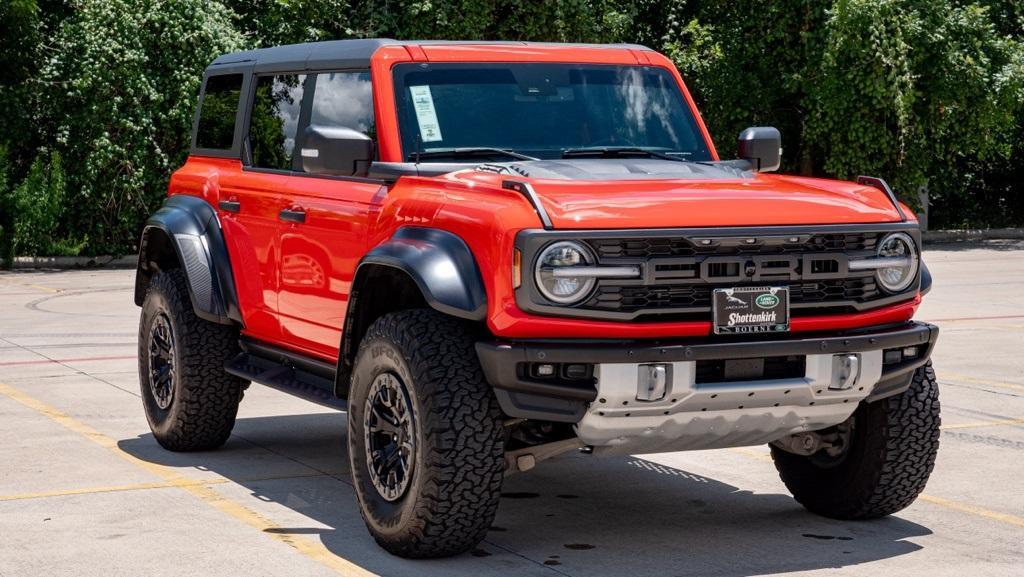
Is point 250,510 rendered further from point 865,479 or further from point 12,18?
point 12,18

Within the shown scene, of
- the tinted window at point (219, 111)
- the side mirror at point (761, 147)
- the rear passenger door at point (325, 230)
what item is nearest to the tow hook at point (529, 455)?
the rear passenger door at point (325, 230)

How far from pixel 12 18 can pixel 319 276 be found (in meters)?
19.4

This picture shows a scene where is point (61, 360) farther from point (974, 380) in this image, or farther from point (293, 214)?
point (974, 380)

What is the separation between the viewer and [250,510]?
22.9 feet

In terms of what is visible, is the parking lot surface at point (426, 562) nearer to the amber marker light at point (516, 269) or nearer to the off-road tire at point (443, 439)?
the off-road tire at point (443, 439)

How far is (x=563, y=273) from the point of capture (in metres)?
5.51

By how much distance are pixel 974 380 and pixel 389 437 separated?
20.6ft

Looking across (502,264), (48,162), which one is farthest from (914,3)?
(502,264)

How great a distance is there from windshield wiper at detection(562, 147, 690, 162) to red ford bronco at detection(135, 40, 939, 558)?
0.04 feet

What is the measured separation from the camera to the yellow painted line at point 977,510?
6742 mm

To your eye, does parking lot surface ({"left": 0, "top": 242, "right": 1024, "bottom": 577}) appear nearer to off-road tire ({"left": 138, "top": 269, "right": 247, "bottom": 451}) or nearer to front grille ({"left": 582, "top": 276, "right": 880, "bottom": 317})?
off-road tire ({"left": 138, "top": 269, "right": 247, "bottom": 451})

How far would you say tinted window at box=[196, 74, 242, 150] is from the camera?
28.0 ft

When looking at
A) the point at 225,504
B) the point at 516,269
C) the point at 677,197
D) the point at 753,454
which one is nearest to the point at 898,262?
the point at 677,197

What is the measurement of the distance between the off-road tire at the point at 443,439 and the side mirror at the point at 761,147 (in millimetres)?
2126
